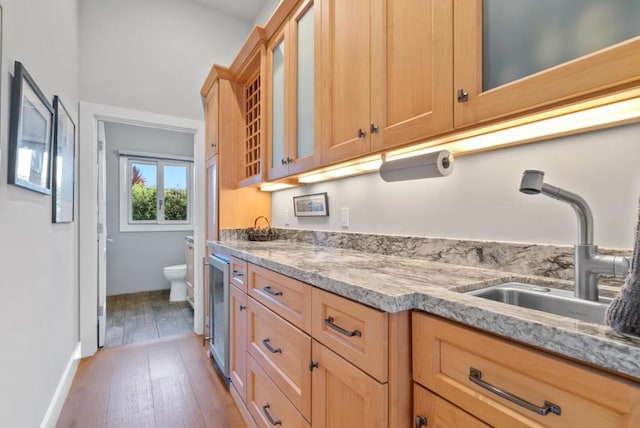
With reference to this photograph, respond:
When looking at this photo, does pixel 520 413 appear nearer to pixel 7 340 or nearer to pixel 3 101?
pixel 7 340

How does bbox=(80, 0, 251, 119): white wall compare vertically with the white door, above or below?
above

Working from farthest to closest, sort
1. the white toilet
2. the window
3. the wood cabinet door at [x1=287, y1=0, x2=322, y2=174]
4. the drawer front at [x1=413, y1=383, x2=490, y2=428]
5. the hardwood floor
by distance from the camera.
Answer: the window, the white toilet, the hardwood floor, the wood cabinet door at [x1=287, y1=0, x2=322, y2=174], the drawer front at [x1=413, y1=383, x2=490, y2=428]

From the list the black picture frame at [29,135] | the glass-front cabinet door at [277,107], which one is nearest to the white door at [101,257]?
the black picture frame at [29,135]

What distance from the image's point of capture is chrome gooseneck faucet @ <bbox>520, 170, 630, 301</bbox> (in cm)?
73

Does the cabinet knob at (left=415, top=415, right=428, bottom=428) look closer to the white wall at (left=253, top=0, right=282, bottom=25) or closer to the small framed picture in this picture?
the small framed picture

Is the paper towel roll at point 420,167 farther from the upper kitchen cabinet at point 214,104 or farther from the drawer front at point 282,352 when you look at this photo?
the upper kitchen cabinet at point 214,104

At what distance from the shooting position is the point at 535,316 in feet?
1.85

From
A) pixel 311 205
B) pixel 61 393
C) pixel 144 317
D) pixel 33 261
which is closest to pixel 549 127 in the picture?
pixel 311 205

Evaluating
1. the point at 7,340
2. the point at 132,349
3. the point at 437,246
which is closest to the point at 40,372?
the point at 7,340

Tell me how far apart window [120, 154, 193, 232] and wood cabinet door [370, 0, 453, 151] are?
14.3 feet

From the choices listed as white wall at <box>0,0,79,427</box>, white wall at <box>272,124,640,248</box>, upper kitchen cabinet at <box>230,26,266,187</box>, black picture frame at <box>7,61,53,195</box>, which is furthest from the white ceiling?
white wall at <box>272,124,640,248</box>

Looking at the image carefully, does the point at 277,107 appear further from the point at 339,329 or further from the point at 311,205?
the point at 339,329

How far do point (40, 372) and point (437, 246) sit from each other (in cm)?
202

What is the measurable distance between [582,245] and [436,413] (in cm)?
56
